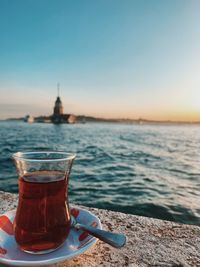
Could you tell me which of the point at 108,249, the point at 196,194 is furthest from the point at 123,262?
the point at 196,194

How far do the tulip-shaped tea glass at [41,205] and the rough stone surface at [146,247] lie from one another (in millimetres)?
103

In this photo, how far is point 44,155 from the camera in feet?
3.36

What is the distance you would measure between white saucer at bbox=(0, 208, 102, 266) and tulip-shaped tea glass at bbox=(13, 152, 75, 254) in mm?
27

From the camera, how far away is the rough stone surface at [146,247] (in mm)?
1013

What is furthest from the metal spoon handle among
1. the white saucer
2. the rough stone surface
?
the rough stone surface

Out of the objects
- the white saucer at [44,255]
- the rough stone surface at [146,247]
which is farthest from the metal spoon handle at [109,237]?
the rough stone surface at [146,247]

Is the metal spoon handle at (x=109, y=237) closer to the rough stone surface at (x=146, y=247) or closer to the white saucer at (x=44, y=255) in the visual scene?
the white saucer at (x=44, y=255)

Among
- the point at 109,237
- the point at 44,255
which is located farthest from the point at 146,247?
the point at 44,255

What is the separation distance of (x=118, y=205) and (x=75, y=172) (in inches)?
135

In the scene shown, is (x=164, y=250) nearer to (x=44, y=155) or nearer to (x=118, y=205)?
(x=44, y=155)

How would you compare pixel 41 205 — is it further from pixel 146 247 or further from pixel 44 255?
pixel 146 247

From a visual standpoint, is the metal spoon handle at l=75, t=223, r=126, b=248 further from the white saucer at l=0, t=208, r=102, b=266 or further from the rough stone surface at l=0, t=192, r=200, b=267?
the rough stone surface at l=0, t=192, r=200, b=267

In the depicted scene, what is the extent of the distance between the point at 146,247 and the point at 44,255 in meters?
0.46

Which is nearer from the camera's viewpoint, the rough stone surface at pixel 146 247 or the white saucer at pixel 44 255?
the white saucer at pixel 44 255
